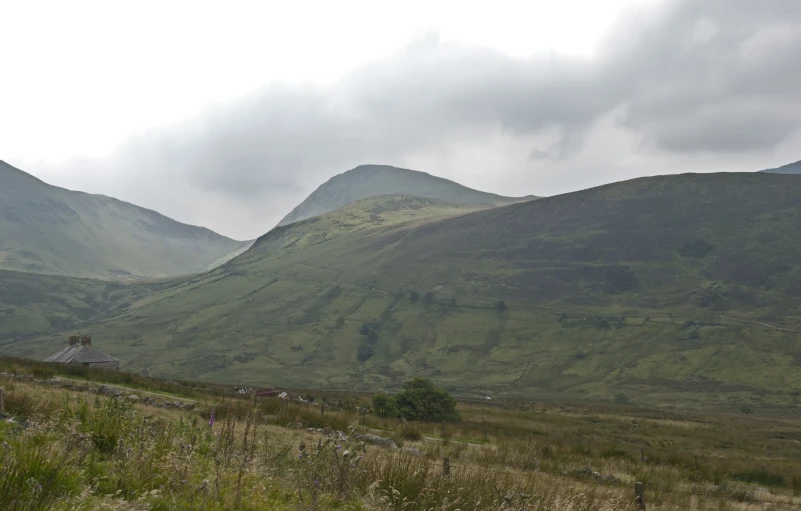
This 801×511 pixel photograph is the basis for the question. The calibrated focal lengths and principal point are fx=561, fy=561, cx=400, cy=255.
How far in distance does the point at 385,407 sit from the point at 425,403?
361 cm

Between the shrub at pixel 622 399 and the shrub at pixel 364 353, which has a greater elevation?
the shrub at pixel 364 353

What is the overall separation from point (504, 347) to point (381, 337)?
41.3 metres

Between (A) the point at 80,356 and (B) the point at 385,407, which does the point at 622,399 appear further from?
(A) the point at 80,356

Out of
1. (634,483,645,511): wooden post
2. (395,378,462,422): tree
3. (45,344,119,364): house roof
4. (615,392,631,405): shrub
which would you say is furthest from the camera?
(615,392,631,405): shrub

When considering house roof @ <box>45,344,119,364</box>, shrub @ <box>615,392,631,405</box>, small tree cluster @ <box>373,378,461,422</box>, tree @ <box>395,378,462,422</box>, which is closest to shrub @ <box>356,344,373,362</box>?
shrub @ <box>615,392,631,405</box>

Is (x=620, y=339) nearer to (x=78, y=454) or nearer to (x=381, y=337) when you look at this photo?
(x=381, y=337)

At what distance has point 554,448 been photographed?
24.1 metres

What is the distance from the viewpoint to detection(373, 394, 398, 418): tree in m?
41.0

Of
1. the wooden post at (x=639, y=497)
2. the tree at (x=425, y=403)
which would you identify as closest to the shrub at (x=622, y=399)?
the tree at (x=425, y=403)

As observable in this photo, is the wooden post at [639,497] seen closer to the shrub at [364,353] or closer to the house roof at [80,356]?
the house roof at [80,356]

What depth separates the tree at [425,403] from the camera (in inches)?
1645

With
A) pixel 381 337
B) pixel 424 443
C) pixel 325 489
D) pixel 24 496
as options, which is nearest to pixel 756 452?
pixel 424 443

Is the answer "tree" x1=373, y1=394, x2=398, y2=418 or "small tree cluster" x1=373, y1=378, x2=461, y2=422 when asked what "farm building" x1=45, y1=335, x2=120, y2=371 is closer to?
"tree" x1=373, y1=394, x2=398, y2=418

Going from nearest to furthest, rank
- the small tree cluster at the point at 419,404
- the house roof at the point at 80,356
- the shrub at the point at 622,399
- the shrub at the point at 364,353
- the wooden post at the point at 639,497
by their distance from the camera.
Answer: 1. the wooden post at the point at 639,497
2. the small tree cluster at the point at 419,404
3. the house roof at the point at 80,356
4. the shrub at the point at 622,399
5. the shrub at the point at 364,353
